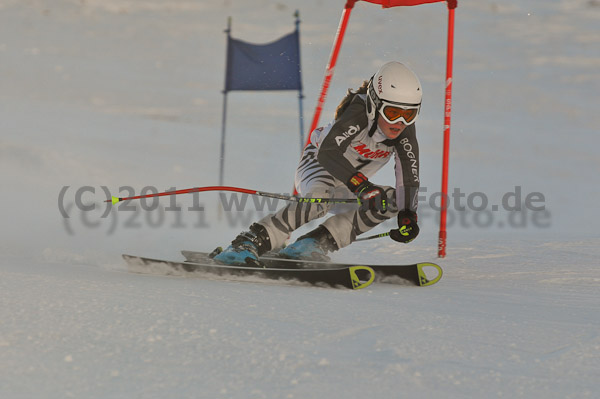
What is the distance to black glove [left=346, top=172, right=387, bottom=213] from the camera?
3.99 m

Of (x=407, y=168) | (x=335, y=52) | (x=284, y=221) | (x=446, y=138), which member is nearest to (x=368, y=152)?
(x=407, y=168)

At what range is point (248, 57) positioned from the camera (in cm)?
730

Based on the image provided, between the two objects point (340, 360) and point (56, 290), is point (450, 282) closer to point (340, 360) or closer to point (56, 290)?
point (340, 360)

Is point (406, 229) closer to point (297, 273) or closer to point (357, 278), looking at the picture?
point (357, 278)

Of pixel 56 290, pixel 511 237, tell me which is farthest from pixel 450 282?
pixel 511 237

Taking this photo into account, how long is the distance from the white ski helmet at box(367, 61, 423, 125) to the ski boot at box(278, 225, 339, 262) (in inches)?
36.5

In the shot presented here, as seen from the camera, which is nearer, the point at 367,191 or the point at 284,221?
the point at 367,191

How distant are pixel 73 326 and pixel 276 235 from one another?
1.95 metres

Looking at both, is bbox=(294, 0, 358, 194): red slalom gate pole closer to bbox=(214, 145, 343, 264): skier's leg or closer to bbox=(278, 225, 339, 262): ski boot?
bbox=(214, 145, 343, 264): skier's leg

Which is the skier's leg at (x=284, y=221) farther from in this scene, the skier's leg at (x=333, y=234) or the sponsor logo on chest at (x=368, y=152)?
the sponsor logo on chest at (x=368, y=152)

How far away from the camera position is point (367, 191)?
3998 millimetres

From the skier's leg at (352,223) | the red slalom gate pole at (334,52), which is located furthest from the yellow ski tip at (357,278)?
the red slalom gate pole at (334,52)

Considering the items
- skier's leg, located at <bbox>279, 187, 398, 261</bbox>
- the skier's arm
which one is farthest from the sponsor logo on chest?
skier's leg, located at <bbox>279, 187, 398, 261</bbox>

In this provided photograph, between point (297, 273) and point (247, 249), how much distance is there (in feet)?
1.62
